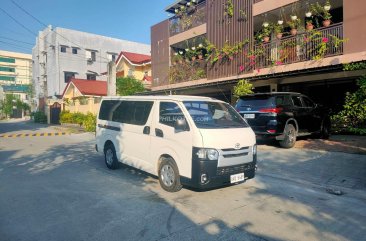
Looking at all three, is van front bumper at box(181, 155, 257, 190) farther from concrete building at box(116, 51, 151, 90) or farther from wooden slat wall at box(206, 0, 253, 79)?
concrete building at box(116, 51, 151, 90)

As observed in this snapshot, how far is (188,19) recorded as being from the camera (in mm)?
19703

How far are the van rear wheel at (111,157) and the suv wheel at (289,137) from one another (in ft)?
18.2

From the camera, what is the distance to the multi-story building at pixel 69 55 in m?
41.0

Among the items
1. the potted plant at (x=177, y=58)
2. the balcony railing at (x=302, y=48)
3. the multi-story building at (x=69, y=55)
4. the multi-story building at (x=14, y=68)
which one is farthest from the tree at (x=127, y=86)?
the multi-story building at (x=14, y=68)

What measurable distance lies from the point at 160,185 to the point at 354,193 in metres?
3.88

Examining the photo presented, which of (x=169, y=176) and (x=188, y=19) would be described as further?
(x=188, y=19)

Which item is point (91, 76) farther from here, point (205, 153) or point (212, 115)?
point (205, 153)

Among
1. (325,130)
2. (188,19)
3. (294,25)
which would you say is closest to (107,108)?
(325,130)

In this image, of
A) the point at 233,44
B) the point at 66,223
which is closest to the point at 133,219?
the point at 66,223

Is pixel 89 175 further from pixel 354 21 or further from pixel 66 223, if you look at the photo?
pixel 354 21

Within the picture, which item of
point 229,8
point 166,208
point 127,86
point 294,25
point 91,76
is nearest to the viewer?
point 166,208

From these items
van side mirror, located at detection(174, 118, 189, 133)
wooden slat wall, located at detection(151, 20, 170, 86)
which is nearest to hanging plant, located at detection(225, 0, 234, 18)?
wooden slat wall, located at detection(151, 20, 170, 86)

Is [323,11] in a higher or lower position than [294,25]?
higher

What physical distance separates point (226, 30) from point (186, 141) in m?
12.9
